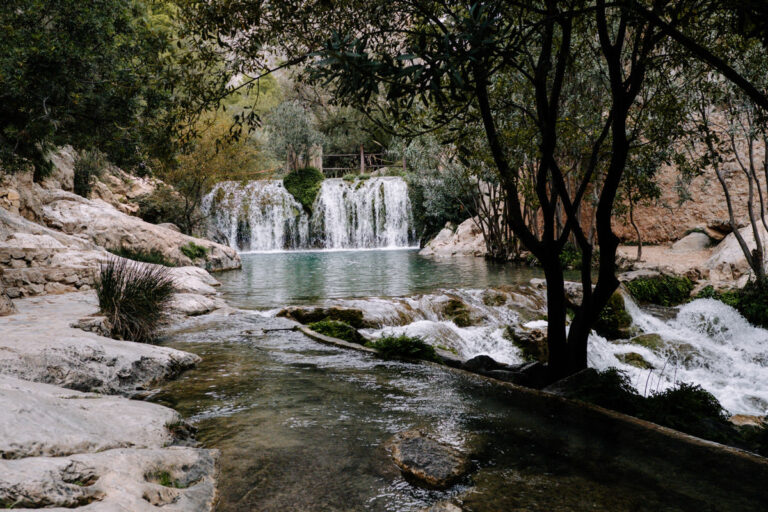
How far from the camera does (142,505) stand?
2494mm

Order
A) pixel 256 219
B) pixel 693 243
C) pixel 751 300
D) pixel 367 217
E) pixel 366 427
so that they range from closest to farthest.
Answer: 1. pixel 366 427
2. pixel 751 300
3. pixel 693 243
4. pixel 256 219
5. pixel 367 217

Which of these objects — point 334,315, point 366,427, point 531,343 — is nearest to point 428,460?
point 366,427

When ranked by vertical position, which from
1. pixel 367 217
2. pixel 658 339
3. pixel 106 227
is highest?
pixel 367 217

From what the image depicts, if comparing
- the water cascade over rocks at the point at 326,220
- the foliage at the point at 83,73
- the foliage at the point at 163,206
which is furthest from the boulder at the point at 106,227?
the water cascade over rocks at the point at 326,220

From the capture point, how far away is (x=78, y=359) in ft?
16.9

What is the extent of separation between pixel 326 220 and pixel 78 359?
104 ft

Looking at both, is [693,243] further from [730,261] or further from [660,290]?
[660,290]

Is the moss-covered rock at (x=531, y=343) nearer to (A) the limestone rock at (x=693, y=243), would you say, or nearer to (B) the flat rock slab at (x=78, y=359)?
(B) the flat rock slab at (x=78, y=359)

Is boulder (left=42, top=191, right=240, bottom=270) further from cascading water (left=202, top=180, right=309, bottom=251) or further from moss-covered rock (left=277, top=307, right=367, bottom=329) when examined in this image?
cascading water (left=202, top=180, right=309, bottom=251)

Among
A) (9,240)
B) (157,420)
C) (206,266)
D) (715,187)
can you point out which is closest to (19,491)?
(157,420)

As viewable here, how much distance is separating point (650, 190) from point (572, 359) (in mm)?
4219

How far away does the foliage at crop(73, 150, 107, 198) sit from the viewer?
22.5 meters

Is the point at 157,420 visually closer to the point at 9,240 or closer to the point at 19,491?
the point at 19,491

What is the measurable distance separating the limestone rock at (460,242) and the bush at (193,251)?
13.0 m
